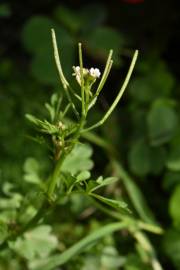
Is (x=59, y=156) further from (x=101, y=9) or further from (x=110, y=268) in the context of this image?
(x=101, y=9)

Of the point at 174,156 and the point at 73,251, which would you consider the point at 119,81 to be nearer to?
the point at 174,156

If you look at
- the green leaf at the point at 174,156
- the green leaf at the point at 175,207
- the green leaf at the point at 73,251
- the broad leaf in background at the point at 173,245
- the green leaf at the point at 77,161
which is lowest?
the broad leaf in background at the point at 173,245

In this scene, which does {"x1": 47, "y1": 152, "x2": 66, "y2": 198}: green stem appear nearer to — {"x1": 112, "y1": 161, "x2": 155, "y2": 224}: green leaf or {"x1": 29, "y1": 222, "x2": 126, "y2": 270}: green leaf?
{"x1": 29, "y1": 222, "x2": 126, "y2": 270}: green leaf

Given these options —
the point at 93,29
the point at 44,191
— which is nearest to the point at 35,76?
the point at 93,29

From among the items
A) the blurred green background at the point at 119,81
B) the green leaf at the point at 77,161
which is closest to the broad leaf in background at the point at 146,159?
the blurred green background at the point at 119,81

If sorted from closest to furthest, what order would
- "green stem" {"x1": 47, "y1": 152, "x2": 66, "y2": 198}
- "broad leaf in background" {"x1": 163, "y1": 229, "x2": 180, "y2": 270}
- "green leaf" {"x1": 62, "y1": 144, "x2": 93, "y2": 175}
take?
"green stem" {"x1": 47, "y1": 152, "x2": 66, "y2": 198} → "green leaf" {"x1": 62, "y1": 144, "x2": 93, "y2": 175} → "broad leaf in background" {"x1": 163, "y1": 229, "x2": 180, "y2": 270}

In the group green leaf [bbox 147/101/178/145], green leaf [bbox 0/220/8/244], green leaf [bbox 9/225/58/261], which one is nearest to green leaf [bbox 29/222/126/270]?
green leaf [bbox 9/225/58/261]

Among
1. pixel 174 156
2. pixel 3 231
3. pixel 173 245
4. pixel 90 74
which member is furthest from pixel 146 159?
pixel 90 74

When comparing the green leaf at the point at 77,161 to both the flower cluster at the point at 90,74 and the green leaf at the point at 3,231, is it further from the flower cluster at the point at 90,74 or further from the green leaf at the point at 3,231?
the flower cluster at the point at 90,74
